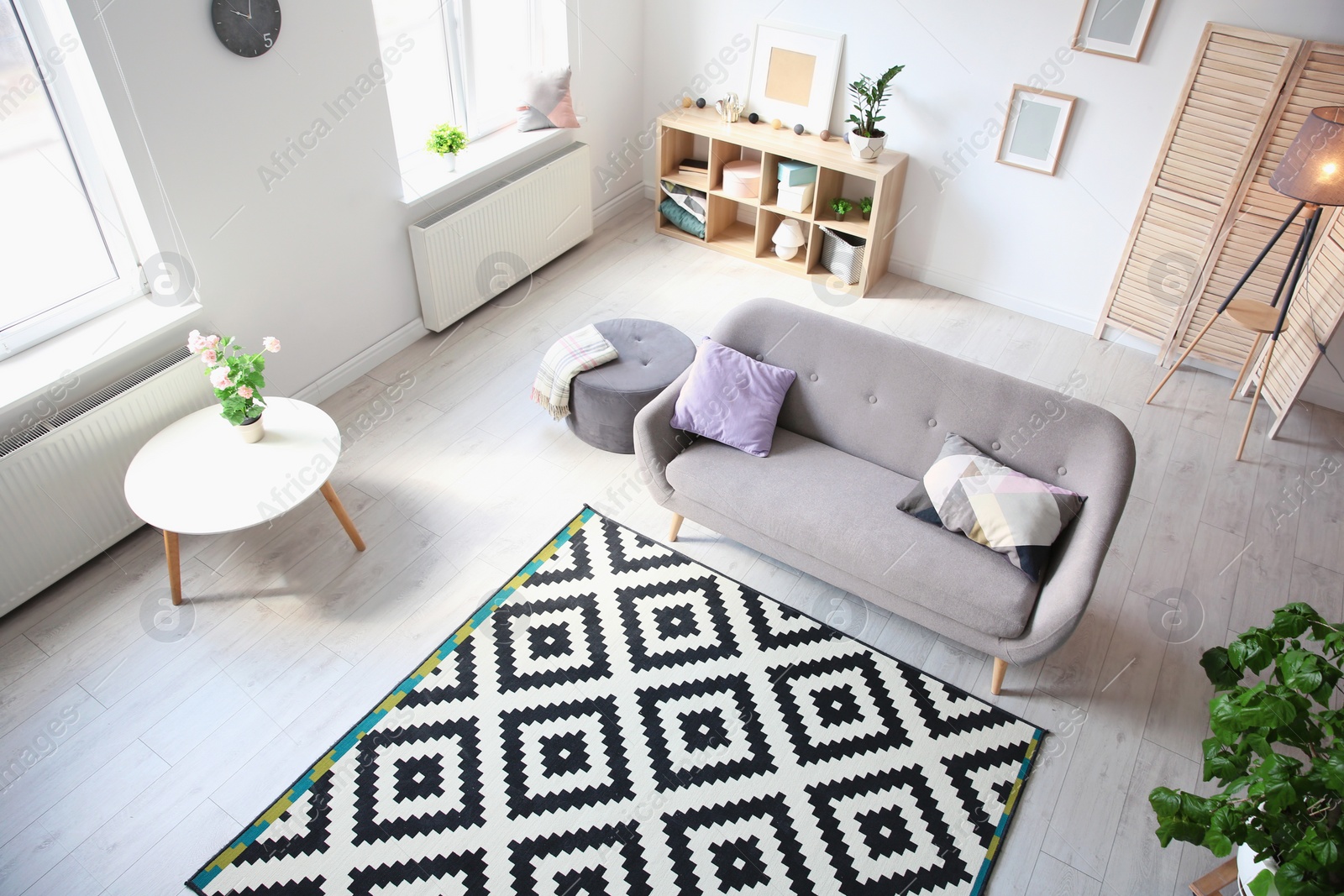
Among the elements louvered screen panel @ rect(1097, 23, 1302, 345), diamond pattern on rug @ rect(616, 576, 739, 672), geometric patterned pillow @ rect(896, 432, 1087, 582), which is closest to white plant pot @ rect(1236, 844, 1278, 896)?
geometric patterned pillow @ rect(896, 432, 1087, 582)

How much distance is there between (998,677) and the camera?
9.48 ft

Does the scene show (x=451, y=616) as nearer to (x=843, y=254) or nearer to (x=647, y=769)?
(x=647, y=769)

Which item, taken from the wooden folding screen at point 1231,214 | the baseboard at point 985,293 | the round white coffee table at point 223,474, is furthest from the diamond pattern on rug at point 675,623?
the wooden folding screen at point 1231,214

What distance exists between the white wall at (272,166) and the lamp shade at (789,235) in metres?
1.97

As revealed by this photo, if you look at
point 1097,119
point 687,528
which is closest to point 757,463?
point 687,528

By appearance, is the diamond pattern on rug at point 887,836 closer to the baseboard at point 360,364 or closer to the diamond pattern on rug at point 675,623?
the diamond pattern on rug at point 675,623

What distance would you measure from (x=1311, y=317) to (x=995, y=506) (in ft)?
6.68

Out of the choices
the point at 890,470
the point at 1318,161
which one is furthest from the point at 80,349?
the point at 1318,161

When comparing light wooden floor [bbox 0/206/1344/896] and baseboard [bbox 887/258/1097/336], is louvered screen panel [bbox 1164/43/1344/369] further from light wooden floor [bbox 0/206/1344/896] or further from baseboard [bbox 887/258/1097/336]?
baseboard [bbox 887/258/1097/336]

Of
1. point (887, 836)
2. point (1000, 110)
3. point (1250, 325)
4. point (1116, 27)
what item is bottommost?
point (887, 836)

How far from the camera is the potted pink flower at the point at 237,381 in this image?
9.86 ft

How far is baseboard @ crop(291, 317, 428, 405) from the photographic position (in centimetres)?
398

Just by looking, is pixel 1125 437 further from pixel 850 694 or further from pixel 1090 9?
pixel 1090 9

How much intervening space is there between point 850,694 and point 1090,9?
3.16 meters
